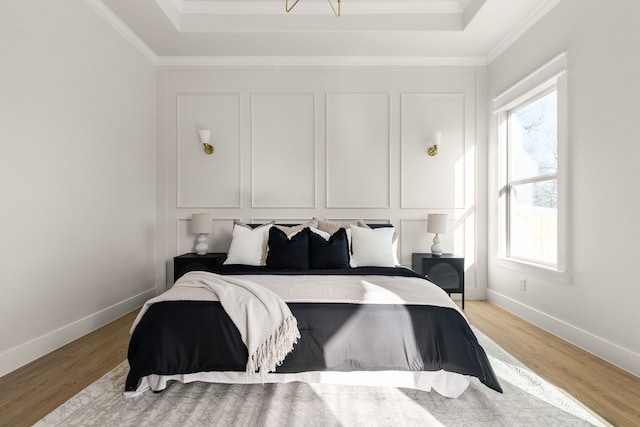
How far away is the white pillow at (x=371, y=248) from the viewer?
3213mm

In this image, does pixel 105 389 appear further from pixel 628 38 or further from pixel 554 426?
pixel 628 38

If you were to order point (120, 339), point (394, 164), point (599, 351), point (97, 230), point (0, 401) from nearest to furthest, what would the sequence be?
1. point (0, 401)
2. point (599, 351)
3. point (120, 339)
4. point (97, 230)
5. point (394, 164)

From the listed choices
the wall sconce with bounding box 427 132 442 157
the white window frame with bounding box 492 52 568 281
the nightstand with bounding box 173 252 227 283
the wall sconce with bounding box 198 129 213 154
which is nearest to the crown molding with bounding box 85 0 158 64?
the wall sconce with bounding box 198 129 213 154

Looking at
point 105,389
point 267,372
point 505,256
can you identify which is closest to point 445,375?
point 267,372

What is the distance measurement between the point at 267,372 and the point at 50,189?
87.5 inches

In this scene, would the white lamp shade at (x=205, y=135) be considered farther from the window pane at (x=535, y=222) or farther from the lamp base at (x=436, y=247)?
the window pane at (x=535, y=222)

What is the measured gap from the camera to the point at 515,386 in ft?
6.94

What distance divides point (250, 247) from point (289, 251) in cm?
46

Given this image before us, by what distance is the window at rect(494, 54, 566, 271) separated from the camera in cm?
299

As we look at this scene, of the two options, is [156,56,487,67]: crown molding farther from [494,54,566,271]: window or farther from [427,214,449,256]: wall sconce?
[427,214,449,256]: wall sconce

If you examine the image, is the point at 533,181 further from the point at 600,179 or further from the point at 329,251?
the point at 329,251

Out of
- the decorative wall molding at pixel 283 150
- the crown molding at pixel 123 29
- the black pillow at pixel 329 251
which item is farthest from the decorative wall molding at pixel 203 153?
the black pillow at pixel 329 251

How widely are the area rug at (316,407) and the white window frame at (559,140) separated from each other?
1329mm

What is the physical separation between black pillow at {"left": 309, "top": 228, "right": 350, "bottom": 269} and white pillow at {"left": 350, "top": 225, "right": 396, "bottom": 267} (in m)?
0.13
